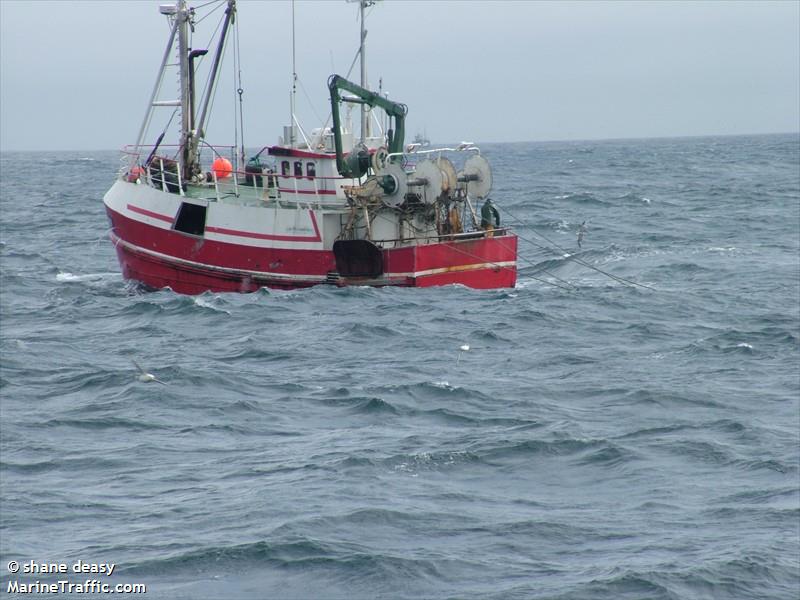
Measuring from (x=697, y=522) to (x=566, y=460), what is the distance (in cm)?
258

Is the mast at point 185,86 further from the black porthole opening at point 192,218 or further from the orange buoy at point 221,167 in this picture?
the black porthole opening at point 192,218

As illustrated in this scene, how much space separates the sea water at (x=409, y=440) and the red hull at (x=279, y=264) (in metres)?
0.66

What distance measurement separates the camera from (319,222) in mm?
29703

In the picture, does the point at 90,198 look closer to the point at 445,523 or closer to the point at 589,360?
the point at 589,360

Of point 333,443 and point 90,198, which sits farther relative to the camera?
point 90,198

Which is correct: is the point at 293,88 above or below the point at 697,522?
above

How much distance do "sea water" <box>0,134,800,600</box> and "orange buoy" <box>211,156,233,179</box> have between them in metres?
3.92

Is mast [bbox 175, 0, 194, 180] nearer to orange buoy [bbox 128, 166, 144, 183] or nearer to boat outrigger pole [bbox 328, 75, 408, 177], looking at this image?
orange buoy [bbox 128, 166, 144, 183]

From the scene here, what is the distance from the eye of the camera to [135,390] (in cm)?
1931

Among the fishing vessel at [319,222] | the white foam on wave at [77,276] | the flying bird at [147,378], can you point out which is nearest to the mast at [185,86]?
the fishing vessel at [319,222]

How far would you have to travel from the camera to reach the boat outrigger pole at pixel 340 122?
30436mm

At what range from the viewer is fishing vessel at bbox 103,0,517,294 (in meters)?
29.5

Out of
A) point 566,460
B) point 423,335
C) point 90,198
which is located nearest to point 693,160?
point 90,198

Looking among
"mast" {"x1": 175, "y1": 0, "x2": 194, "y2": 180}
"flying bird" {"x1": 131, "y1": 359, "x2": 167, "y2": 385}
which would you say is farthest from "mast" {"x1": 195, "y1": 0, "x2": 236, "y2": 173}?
"flying bird" {"x1": 131, "y1": 359, "x2": 167, "y2": 385}
